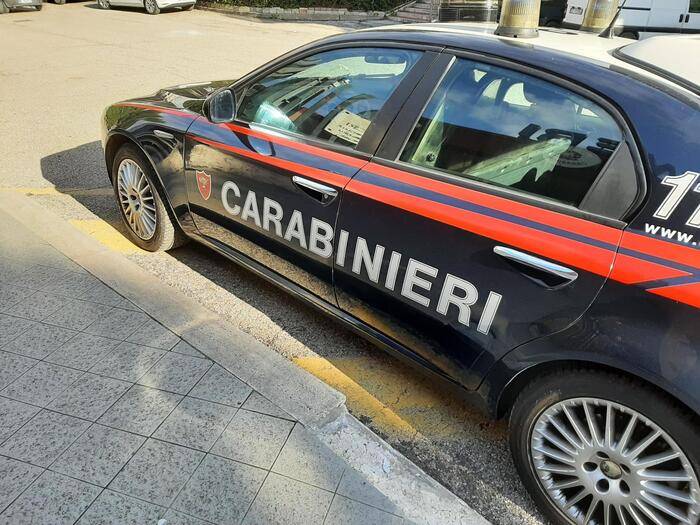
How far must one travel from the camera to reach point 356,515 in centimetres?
185

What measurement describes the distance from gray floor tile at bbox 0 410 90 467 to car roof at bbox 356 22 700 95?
214 cm

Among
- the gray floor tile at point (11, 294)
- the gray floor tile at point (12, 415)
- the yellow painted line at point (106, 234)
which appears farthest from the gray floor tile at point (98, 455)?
the yellow painted line at point (106, 234)

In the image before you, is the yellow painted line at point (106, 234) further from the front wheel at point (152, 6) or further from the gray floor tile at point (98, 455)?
the front wheel at point (152, 6)

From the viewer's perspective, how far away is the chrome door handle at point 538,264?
1686mm

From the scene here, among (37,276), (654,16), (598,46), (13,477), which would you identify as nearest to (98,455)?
(13,477)

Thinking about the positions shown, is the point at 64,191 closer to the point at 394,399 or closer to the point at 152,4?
the point at 394,399

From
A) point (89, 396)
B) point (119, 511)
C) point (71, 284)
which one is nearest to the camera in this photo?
point (119, 511)

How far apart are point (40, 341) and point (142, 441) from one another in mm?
940

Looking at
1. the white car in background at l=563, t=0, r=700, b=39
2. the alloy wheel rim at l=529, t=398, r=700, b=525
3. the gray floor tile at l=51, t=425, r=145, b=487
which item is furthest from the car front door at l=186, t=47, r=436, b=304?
the white car in background at l=563, t=0, r=700, b=39

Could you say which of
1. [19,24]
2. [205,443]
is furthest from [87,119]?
[19,24]

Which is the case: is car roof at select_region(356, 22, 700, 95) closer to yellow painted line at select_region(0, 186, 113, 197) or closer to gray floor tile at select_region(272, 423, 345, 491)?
gray floor tile at select_region(272, 423, 345, 491)

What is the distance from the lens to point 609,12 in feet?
9.27

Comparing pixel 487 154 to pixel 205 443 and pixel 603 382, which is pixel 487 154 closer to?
pixel 603 382

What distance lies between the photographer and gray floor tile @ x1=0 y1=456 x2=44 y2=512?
6.13 feet
